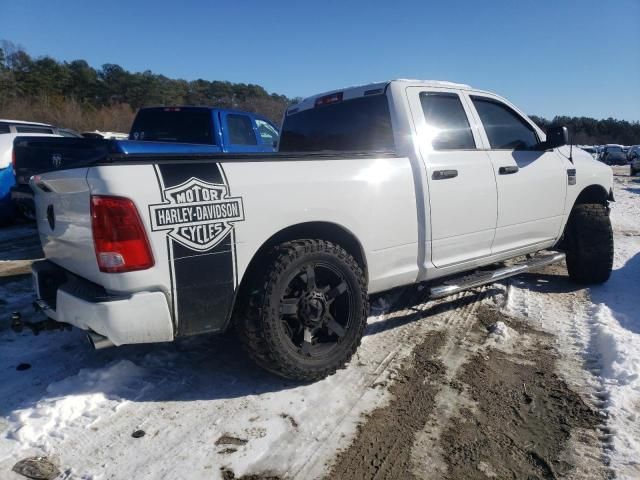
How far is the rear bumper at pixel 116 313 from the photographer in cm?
238

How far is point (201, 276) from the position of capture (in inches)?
101

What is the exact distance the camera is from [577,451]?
2.35m

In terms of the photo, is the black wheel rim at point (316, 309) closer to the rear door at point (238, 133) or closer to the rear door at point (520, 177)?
the rear door at point (520, 177)

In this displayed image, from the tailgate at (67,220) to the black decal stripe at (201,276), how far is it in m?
0.42

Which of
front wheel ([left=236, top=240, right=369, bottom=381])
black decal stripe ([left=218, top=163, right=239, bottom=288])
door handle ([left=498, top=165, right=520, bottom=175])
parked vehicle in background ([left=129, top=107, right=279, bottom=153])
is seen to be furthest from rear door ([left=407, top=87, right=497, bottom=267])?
parked vehicle in background ([left=129, top=107, right=279, bottom=153])

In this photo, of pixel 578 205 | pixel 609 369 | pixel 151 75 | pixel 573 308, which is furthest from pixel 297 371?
pixel 151 75

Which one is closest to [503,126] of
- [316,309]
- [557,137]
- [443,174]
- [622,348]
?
[557,137]

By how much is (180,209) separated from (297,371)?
117 centimetres

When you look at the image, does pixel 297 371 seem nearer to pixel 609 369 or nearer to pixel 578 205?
pixel 609 369

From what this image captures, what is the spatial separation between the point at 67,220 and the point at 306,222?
1354 mm

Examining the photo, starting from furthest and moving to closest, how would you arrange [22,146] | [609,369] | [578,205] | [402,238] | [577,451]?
[22,146], [578,205], [402,238], [609,369], [577,451]

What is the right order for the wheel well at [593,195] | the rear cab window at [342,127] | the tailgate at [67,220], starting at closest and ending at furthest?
the tailgate at [67,220] → the rear cab window at [342,127] → the wheel well at [593,195]

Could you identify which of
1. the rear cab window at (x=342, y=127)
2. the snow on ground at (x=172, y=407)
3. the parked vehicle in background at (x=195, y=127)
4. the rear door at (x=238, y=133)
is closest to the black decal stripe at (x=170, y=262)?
the snow on ground at (x=172, y=407)

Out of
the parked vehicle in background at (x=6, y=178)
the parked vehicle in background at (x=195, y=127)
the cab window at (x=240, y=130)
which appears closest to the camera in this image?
the parked vehicle in background at (x=195, y=127)
